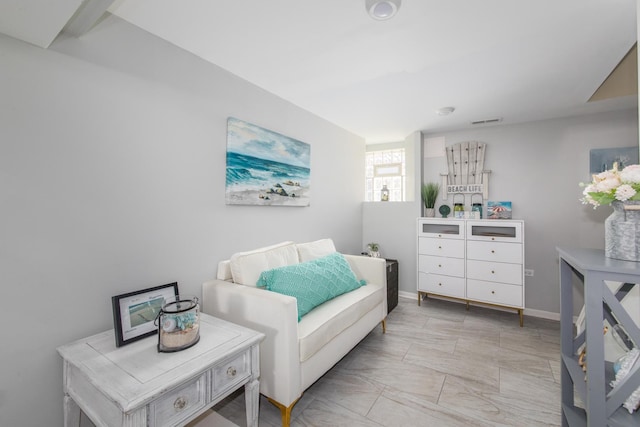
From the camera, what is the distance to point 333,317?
2.00 m

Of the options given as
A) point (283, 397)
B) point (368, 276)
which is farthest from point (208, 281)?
point (368, 276)

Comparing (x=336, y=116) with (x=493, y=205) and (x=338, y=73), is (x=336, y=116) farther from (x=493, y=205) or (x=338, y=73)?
(x=493, y=205)

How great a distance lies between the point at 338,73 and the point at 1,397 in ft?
8.79

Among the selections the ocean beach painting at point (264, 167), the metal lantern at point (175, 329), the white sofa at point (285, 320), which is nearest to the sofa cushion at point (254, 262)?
the white sofa at point (285, 320)

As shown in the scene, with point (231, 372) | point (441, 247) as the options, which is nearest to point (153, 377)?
point (231, 372)

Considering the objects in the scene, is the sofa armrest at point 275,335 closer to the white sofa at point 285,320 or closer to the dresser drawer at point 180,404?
the white sofa at point 285,320

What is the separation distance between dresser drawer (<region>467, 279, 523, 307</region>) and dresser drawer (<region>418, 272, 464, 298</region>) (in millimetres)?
110

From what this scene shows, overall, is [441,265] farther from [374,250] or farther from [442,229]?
[374,250]

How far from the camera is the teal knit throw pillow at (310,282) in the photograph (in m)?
2.00

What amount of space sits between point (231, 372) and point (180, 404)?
9.7 inches

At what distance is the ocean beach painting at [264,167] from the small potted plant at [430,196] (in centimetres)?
181

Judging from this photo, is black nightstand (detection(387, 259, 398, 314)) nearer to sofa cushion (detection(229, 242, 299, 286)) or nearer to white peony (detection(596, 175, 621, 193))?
sofa cushion (detection(229, 242, 299, 286))

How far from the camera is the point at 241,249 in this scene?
7.63ft

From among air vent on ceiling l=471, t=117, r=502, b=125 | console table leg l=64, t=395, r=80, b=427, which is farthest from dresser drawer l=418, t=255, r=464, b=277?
console table leg l=64, t=395, r=80, b=427
